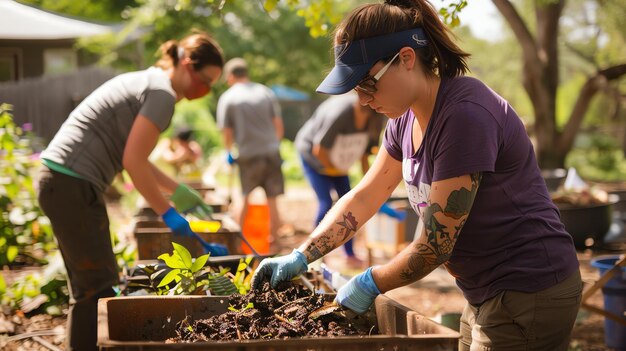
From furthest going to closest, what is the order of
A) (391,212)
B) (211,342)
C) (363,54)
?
(391,212) < (363,54) < (211,342)

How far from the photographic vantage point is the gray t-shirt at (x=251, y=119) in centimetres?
823

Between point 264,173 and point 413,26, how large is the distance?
19.9 feet

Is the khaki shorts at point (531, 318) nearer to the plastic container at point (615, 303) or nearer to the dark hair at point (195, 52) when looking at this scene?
the dark hair at point (195, 52)

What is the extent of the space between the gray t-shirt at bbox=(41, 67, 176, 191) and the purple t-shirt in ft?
5.61

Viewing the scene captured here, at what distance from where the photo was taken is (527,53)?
13547 millimetres

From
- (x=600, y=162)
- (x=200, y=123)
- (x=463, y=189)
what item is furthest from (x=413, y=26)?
(x=600, y=162)

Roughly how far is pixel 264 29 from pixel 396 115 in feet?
121

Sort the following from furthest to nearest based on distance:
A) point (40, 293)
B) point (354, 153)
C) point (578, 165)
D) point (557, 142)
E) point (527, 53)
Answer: point (578, 165)
point (557, 142)
point (527, 53)
point (354, 153)
point (40, 293)

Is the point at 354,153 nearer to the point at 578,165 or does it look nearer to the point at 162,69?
the point at 162,69

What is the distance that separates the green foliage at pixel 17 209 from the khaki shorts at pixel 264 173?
2233mm

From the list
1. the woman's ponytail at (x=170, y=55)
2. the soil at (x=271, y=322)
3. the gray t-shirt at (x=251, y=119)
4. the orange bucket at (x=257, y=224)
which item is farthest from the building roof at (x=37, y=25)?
Answer: the soil at (x=271, y=322)

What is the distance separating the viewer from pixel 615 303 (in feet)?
16.3

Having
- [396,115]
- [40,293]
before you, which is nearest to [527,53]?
[40,293]

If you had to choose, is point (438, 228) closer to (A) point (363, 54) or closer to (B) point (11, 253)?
(A) point (363, 54)
